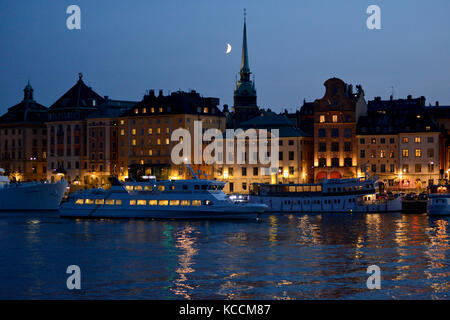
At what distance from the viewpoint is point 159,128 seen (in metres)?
124

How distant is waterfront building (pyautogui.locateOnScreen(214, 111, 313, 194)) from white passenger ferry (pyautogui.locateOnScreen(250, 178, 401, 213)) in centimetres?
2230

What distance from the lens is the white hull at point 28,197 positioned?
95375 millimetres

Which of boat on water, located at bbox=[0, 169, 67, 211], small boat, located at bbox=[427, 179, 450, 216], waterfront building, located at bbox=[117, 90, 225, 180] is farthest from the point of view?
waterfront building, located at bbox=[117, 90, 225, 180]

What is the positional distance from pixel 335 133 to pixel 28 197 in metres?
40.5

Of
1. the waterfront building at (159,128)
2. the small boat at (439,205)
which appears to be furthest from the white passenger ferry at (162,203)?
the waterfront building at (159,128)

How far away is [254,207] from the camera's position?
75.6 metres

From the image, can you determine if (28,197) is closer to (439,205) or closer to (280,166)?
(280,166)

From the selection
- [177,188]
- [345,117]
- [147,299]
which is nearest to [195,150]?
[345,117]

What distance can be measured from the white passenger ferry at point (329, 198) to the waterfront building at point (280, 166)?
22.3 m

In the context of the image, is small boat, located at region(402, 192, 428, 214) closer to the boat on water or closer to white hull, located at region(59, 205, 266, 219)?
white hull, located at region(59, 205, 266, 219)

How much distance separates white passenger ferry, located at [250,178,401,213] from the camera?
291 feet

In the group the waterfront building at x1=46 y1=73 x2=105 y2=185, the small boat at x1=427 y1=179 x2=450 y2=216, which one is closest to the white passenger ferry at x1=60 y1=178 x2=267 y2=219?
the small boat at x1=427 y1=179 x2=450 y2=216

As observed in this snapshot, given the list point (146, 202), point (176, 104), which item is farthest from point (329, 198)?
point (176, 104)
